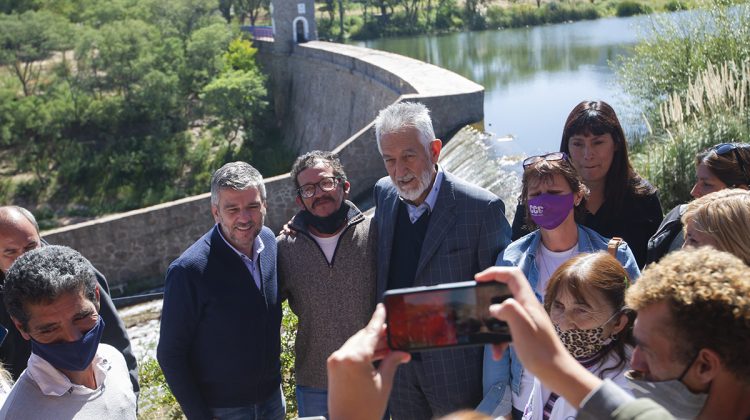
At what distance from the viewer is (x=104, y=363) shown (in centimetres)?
213

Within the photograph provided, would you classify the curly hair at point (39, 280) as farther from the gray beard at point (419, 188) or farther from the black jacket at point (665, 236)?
the black jacket at point (665, 236)

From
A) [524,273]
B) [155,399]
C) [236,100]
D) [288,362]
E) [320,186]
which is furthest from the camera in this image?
[236,100]

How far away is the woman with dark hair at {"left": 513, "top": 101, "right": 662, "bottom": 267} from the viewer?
9.34 feet

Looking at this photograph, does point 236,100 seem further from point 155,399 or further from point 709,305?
point 709,305

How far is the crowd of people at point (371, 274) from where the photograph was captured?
2.02 meters

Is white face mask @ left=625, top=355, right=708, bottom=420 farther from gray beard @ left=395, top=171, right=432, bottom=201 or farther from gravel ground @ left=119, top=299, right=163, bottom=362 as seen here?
gravel ground @ left=119, top=299, right=163, bottom=362

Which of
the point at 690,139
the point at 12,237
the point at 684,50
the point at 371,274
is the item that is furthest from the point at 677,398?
the point at 684,50

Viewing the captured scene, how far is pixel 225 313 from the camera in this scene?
2.53 m

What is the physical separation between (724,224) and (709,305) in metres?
0.83

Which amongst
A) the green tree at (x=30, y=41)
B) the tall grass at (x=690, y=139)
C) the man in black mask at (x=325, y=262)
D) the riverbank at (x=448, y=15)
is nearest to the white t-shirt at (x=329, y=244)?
the man in black mask at (x=325, y=262)

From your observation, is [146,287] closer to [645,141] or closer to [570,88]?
[645,141]

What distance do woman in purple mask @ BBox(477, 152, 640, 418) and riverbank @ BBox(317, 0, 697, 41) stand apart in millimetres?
28363

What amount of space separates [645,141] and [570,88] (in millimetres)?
9392

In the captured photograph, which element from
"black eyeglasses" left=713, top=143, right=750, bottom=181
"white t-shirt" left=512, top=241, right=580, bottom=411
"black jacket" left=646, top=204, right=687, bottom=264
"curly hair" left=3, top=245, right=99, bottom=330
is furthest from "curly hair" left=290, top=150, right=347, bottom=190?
"black eyeglasses" left=713, top=143, right=750, bottom=181
